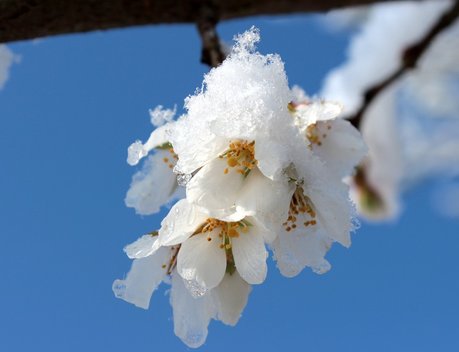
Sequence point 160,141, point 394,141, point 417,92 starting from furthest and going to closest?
point 417,92 → point 394,141 → point 160,141

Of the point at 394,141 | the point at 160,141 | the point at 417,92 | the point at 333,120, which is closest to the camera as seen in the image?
the point at 160,141

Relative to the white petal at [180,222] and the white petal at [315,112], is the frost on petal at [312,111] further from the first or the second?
the white petal at [180,222]

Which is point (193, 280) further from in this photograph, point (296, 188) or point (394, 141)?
point (394, 141)

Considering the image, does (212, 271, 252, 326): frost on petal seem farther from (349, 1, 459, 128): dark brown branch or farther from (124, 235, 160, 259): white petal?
(349, 1, 459, 128): dark brown branch

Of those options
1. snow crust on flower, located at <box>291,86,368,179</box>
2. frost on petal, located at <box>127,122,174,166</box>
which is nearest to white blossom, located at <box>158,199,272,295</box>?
frost on petal, located at <box>127,122,174,166</box>

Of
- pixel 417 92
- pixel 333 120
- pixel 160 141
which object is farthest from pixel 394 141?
pixel 160 141
